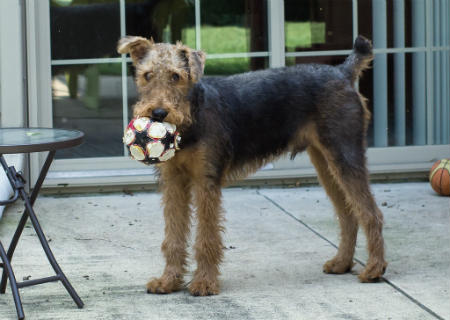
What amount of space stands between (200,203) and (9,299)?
1.17m

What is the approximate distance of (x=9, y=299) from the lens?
171 inches

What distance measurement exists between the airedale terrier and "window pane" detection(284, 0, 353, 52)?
2.53 meters

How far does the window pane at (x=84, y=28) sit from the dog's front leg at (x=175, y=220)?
2.96 metres

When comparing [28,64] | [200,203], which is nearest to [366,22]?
[28,64]

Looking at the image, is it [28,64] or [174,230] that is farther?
[28,64]

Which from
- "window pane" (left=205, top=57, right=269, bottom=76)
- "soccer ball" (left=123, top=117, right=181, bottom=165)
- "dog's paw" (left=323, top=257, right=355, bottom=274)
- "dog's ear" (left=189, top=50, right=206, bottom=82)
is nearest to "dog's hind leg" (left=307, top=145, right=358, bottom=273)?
"dog's paw" (left=323, top=257, right=355, bottom=274)

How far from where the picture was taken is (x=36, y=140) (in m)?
4.11

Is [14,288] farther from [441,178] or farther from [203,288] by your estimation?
[441,178]

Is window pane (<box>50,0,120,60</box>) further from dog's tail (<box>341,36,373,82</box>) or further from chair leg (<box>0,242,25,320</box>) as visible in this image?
chair leg (<box>0,242,25,320</box>)

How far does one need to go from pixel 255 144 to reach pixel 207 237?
64 centimetres

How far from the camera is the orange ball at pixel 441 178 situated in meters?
6.74

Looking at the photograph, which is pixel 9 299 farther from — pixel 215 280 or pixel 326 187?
pixel 326 187

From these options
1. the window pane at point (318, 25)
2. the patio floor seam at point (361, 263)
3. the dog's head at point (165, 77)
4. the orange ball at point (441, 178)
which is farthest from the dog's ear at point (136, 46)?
the orange ball at point (441, 178)

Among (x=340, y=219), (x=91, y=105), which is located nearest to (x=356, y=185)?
(x=340, y=219)
